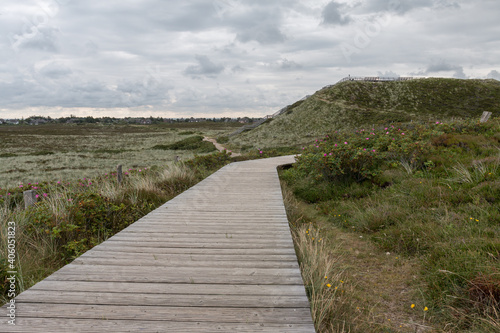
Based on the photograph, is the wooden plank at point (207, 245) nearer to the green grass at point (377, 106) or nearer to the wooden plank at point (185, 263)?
the wooden plank at point (185, 263)

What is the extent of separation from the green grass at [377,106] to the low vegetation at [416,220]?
24897 mm

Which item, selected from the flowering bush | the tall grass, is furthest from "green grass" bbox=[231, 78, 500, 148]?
the tall grass

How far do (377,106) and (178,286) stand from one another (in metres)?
44.5

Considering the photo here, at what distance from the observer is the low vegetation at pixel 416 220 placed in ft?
11.1

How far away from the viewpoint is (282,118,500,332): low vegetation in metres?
3.38

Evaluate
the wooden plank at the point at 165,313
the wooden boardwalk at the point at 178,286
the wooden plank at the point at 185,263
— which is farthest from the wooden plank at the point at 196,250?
the wooden plank at the point at 165,313

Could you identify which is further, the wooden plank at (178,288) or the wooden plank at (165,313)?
the wooden plank at (178,288)

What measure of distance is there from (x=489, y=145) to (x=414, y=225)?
605cm

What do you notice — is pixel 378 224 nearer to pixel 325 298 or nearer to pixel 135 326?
pixel 325 298

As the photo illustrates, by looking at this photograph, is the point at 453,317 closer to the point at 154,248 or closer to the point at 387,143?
the point at 154,248

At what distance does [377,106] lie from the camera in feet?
139

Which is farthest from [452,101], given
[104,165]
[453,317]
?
[453,317]

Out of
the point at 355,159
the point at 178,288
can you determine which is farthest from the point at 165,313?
the point at 355,159

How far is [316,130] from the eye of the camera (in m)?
38.0
